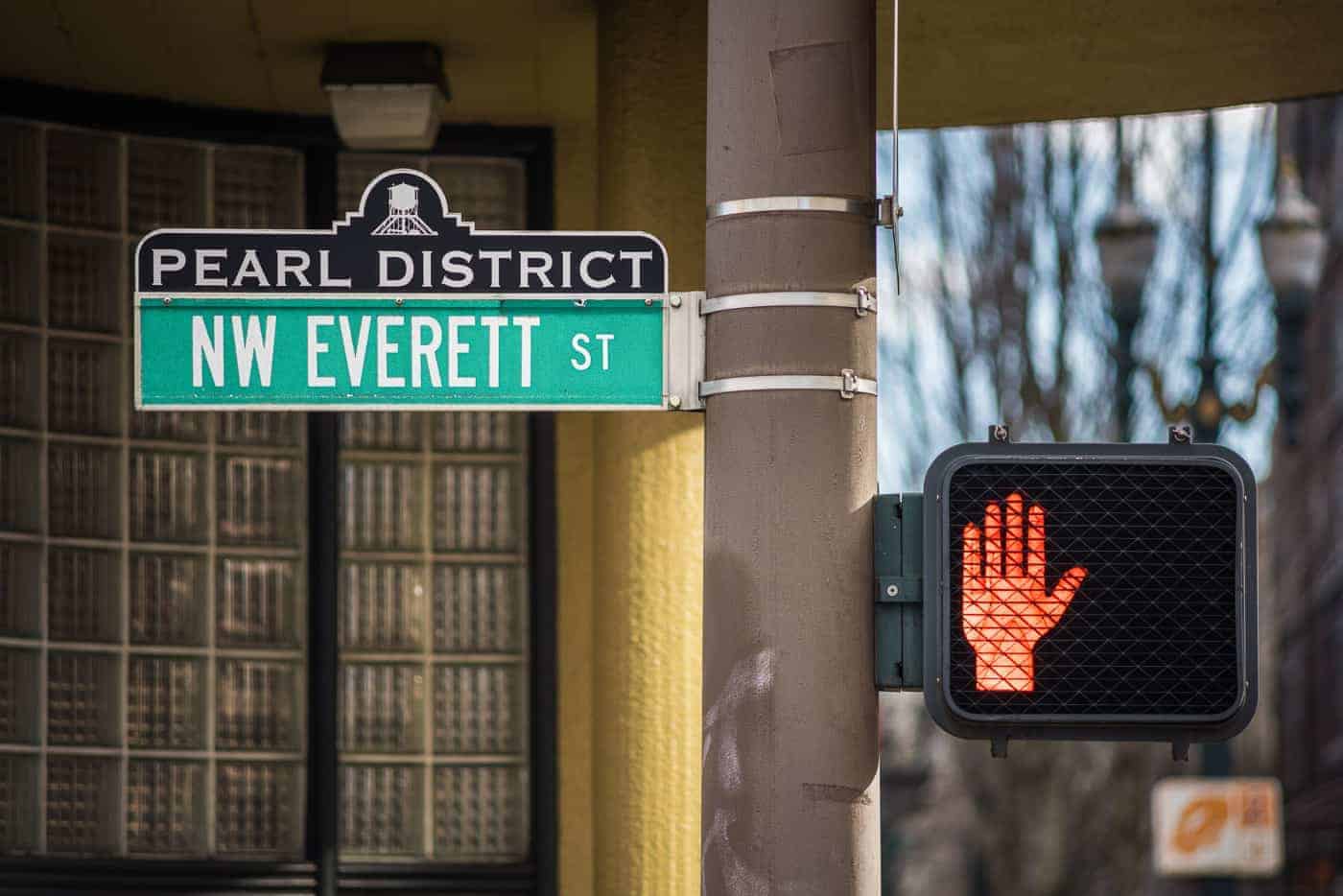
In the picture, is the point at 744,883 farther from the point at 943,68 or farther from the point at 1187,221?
the point at 1187,221

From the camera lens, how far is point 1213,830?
55.7 feet

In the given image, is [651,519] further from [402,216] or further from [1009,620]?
[1009,620]

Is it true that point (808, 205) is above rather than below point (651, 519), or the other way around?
above

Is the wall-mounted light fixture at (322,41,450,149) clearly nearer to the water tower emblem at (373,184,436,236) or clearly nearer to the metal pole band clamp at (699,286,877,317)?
the water tower emblem at (373,184,436,236)

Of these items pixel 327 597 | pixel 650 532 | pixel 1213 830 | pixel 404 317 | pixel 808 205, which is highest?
pixel 808 205

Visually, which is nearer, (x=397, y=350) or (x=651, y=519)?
(x=397, y=350)

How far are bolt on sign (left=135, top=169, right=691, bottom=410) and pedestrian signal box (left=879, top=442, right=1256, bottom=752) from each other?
78 cm

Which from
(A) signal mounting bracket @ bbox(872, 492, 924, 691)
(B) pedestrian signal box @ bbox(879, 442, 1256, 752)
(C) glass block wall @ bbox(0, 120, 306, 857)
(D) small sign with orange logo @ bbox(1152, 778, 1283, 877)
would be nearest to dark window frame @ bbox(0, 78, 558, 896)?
(C) glass block wall @ bbox(0, 120, 306, 857)

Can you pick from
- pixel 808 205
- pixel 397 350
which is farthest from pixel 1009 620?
pixel 397 350

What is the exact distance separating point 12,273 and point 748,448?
4.61 metres

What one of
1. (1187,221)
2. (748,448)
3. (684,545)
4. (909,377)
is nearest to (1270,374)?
(1187,221)

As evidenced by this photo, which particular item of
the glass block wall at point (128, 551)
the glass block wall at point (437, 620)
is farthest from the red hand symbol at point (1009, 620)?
the glass block wall at point (128, 551)

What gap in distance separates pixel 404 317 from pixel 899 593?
120cm

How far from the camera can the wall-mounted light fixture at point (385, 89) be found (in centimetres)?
775
